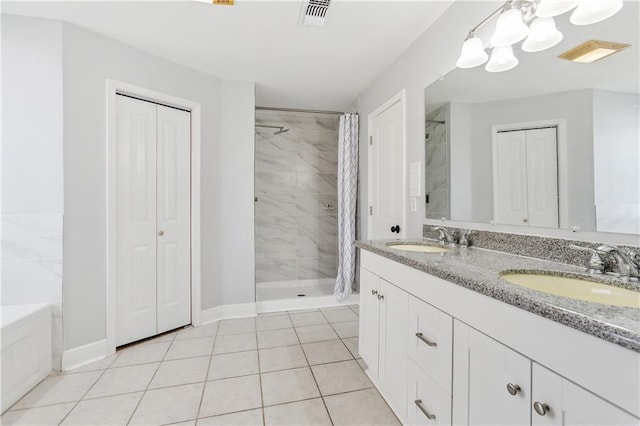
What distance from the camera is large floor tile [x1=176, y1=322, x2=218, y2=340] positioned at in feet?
8.19

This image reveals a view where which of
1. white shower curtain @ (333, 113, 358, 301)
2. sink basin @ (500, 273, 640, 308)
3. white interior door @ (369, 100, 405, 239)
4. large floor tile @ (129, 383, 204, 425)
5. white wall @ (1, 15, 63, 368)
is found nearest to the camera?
sink basin @ (500, 273, 640, 308)

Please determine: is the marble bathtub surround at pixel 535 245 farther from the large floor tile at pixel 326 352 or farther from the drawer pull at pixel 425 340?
the large floor tile at pixel 326 352

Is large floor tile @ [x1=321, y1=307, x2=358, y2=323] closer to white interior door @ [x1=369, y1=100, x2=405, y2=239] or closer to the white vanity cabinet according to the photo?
white interior door @ [x1=369, y1=100, x2=405, y2=239]

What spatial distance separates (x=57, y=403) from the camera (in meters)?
1.62

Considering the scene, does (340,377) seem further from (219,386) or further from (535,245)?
(535,245)

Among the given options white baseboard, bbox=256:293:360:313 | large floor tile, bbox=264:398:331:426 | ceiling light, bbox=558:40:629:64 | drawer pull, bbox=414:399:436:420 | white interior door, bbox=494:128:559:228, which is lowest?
large floor tile, bbox=264:398:331:426

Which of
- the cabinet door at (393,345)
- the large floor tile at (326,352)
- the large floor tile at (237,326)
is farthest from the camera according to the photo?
the large floor tile at (237,326)

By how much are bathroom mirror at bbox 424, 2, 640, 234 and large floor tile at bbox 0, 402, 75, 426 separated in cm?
250

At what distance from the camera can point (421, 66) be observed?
213 centimetres

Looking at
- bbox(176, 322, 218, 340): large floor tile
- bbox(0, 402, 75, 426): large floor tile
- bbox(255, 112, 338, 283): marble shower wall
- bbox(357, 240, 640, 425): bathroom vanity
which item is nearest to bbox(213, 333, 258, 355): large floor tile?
bbox(176, 322, 218, 340): large floor tile

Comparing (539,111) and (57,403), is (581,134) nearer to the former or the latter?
(539,111)

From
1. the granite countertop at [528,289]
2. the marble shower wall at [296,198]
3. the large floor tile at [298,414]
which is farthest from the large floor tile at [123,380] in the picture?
the marble shower wall at [296,198]

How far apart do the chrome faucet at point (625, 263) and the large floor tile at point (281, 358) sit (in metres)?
1.76

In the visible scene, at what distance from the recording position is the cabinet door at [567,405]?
58cm
